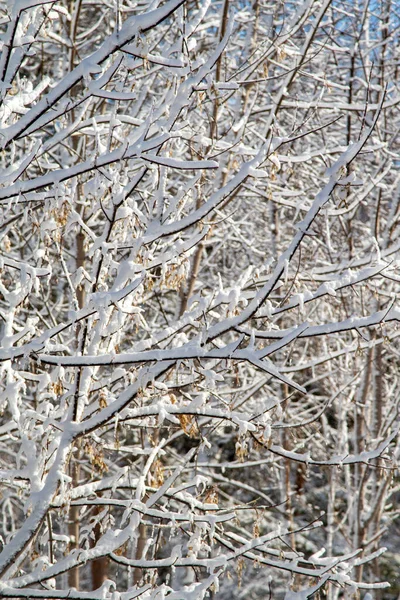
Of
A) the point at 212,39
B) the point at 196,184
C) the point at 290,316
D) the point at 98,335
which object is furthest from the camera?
the point at 290,316

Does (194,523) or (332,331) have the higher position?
(332,331)

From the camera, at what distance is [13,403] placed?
2.41 metres

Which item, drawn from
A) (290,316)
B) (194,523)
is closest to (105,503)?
(194,523)

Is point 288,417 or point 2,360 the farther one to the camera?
point 288,417

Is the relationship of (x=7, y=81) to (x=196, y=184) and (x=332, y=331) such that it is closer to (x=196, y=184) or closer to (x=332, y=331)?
(x=196, y=184)

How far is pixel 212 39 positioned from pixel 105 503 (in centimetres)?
515

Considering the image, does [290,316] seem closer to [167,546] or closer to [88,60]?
[167,546]

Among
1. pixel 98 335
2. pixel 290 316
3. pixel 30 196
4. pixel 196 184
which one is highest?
pixel 290 316

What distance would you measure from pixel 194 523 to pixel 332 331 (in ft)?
4.10

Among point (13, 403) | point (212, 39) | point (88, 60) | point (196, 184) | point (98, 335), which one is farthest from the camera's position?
point (212, 39)

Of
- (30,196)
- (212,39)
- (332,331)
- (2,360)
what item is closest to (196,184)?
(30,196)

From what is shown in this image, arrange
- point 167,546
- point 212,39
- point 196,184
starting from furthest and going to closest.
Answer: point 167,546
point 212,39
point 196,184

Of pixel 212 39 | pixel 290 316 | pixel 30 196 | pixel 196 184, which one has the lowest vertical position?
pixel 30 196

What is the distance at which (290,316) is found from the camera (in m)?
8.33
